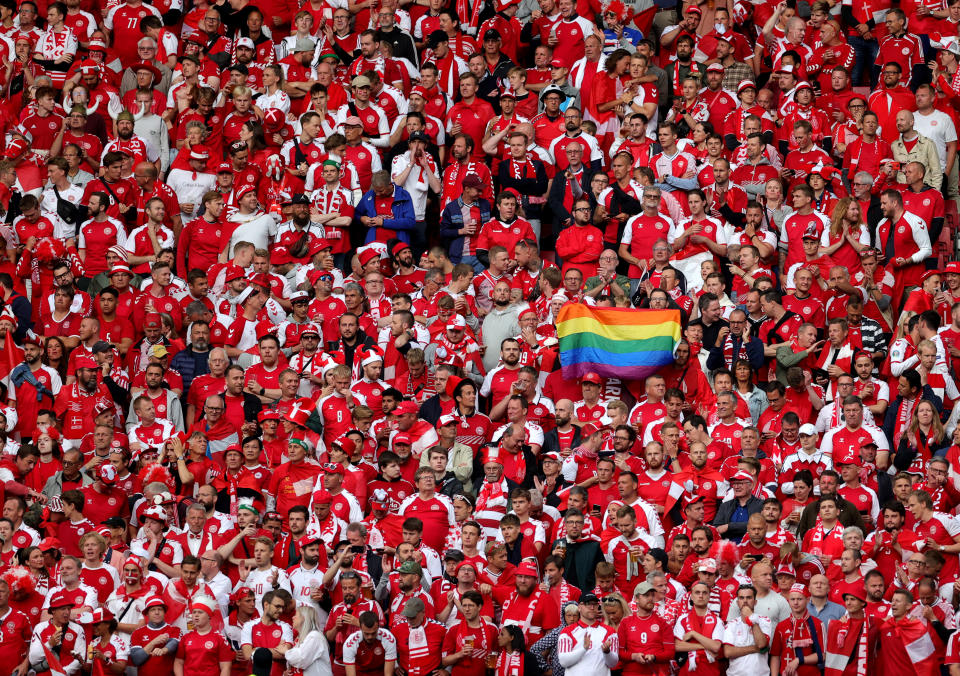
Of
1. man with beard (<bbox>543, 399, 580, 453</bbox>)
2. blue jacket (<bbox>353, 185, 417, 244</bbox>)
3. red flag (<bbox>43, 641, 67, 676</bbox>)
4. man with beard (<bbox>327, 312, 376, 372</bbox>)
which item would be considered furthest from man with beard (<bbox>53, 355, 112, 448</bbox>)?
man with beard (<bbox>543, 399, 580, 453</bbox>)

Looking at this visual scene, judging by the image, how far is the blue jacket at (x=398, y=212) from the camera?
69.6 ft

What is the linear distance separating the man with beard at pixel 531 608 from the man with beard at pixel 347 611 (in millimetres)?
1205

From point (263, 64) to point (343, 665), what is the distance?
978 centimetres

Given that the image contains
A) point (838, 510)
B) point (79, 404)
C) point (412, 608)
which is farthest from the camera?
point (79, 404)

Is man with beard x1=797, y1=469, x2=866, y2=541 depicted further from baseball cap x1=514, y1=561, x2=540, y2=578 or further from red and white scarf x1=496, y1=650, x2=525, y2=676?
red and white scarf x1=496, y1=650, x2=525, y2=676

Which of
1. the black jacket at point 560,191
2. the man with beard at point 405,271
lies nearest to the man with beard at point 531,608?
the man with beard at point 405,271

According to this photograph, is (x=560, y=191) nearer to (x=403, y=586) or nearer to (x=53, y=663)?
(x=403, y=586)

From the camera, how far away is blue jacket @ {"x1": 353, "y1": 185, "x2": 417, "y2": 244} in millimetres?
21203

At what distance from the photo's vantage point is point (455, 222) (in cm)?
2116

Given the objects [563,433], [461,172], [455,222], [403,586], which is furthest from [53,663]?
[461,172]

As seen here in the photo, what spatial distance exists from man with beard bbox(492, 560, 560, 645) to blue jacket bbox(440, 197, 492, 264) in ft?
18.1

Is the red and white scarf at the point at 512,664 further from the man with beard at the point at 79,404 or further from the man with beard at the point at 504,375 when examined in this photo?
the man with beard at the point at 79,404

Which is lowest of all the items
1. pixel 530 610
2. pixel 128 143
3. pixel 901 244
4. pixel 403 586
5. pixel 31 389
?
pixel 530 610

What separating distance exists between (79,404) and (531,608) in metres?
5.85
